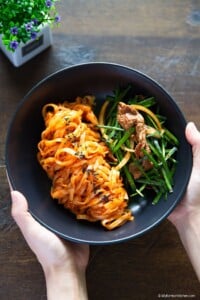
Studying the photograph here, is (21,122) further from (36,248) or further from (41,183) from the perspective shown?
(36,248)

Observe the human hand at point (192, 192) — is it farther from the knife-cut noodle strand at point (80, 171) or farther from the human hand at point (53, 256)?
the human hand at point (53, 256)

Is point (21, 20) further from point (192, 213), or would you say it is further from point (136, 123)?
point (192, 213)

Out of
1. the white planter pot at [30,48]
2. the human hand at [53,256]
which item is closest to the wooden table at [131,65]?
the white planter pot at [30,48]

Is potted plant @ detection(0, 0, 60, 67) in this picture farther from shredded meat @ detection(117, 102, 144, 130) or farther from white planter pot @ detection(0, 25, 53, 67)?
shredded meat @ detection(117, 102, 144, 130)

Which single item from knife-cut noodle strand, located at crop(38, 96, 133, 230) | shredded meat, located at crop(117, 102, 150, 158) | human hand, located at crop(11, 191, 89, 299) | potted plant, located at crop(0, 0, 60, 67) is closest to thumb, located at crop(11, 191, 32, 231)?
human hand, located at crop(11, 191, 89, 299)

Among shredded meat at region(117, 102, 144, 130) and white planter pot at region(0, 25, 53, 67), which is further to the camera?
white planter pot at region(0, 25, 53, 67)

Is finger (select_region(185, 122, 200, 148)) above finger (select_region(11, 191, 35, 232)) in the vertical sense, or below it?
above

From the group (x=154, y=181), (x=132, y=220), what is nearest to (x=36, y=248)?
(x=132, y=220)

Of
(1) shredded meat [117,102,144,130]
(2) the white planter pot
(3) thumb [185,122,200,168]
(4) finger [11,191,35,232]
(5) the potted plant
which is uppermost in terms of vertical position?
(5) the potted plant
